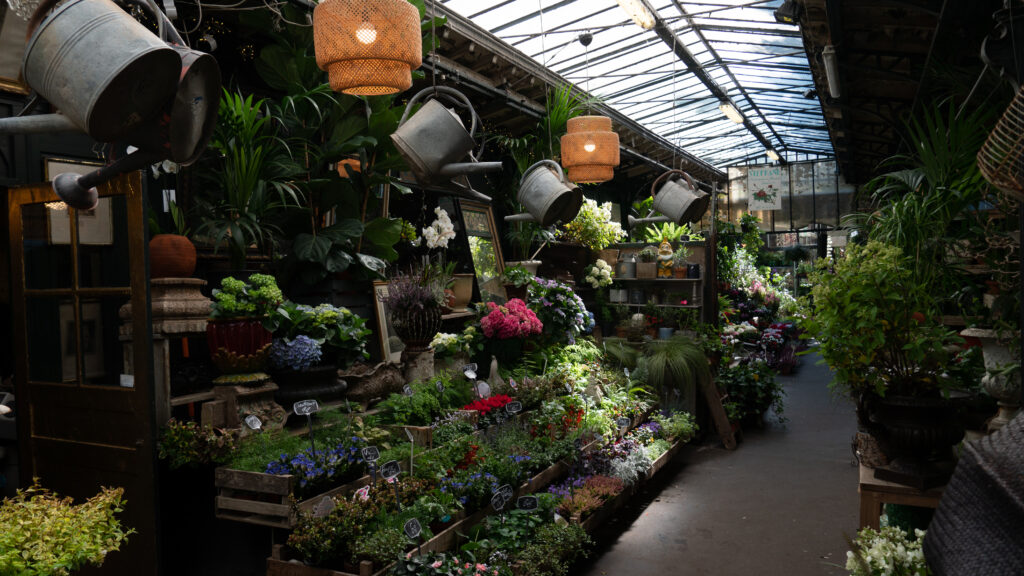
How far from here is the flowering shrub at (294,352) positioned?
298 centimetres

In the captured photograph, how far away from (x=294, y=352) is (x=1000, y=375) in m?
2.68

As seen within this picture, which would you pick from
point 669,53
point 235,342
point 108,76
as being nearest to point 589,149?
point 235,342

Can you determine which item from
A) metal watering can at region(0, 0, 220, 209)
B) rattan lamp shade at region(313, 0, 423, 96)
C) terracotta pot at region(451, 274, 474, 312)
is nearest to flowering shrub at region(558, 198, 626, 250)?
terracotta pot at region(451, 274, 474, 312)

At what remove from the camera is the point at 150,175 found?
350cm

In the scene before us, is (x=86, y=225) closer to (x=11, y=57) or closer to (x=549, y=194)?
(x=11, y=57)

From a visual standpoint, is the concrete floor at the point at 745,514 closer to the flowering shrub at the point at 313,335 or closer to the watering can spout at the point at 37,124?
the flowering shrub at the point at 313,335

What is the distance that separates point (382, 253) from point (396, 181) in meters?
0.53

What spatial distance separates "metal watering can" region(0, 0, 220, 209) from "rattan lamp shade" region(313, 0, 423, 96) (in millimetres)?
902

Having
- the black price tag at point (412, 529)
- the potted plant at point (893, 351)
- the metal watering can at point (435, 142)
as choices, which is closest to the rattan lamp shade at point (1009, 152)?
the potted plant at point (893, 351)

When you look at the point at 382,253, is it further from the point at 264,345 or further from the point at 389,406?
the point at 264,345

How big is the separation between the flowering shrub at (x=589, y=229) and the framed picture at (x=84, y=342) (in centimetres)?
430

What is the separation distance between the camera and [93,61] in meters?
1.24

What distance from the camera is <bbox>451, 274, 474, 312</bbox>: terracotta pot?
4637 mm

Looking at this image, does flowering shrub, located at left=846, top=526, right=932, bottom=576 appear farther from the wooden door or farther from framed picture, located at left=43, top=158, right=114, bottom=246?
framed picture, located at left=43, top=158, right=114, bottom=246
